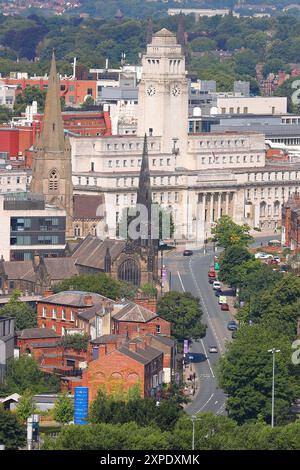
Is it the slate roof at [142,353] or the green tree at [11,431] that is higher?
the slate roof at [142,353]

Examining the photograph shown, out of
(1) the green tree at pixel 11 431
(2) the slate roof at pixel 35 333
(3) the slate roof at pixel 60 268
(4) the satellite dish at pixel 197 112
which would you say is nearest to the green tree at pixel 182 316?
(2) the slate roof at pixel 35 333

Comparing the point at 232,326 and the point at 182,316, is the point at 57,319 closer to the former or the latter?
the point at 182,316

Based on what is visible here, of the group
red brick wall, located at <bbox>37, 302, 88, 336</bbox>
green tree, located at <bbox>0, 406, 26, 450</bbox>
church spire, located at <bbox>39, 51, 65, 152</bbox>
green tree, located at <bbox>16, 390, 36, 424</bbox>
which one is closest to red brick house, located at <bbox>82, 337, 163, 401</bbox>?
green tree, located at <bbox>16, 390, 36, 424</bbox>

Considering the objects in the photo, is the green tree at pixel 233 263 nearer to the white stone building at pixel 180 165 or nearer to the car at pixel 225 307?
the car at pixel 225 307

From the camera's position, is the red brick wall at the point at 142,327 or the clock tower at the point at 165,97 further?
the clock tower at the point at 165,97

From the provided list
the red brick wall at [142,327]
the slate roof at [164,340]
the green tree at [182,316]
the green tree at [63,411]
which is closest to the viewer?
the green tree at [63,411]

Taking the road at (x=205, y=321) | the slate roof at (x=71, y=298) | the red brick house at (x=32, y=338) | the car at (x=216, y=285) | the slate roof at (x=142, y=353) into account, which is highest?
the slate roof at (x=71, y=298)

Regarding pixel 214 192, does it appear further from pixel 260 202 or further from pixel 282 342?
pixel 282 342
